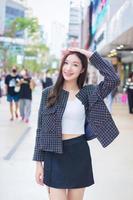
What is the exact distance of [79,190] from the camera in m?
3.93

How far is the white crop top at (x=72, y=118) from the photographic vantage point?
12.7 ft

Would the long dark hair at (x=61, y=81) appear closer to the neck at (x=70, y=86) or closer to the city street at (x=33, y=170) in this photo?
the neck at (x=70, y=86)

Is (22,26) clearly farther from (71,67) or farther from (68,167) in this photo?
(68,167)

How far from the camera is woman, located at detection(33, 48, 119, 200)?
3.86 metres

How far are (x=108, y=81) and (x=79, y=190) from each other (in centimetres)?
80

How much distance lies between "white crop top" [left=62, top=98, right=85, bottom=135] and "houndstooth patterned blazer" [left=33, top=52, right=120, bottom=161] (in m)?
0.04

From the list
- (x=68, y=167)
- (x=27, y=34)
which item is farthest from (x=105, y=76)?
(x=27, y=34)

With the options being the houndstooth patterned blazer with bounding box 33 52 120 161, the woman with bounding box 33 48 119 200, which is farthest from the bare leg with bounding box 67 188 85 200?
the houndstooth patterned blazer with bounding box 33 52 120 161

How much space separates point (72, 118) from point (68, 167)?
1.12 feet

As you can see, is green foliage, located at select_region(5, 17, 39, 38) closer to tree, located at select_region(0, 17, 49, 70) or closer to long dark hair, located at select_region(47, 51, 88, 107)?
tree, located at select_region(0, 17, 49, 70)

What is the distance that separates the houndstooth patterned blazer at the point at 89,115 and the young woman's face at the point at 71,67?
0.10 m

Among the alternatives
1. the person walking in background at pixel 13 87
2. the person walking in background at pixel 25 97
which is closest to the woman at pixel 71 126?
the person walking in background at pixel 25 97

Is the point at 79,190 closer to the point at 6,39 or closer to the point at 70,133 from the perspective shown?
the point at 70,133

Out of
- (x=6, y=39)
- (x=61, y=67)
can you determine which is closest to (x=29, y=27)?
(x=6, y=39)
